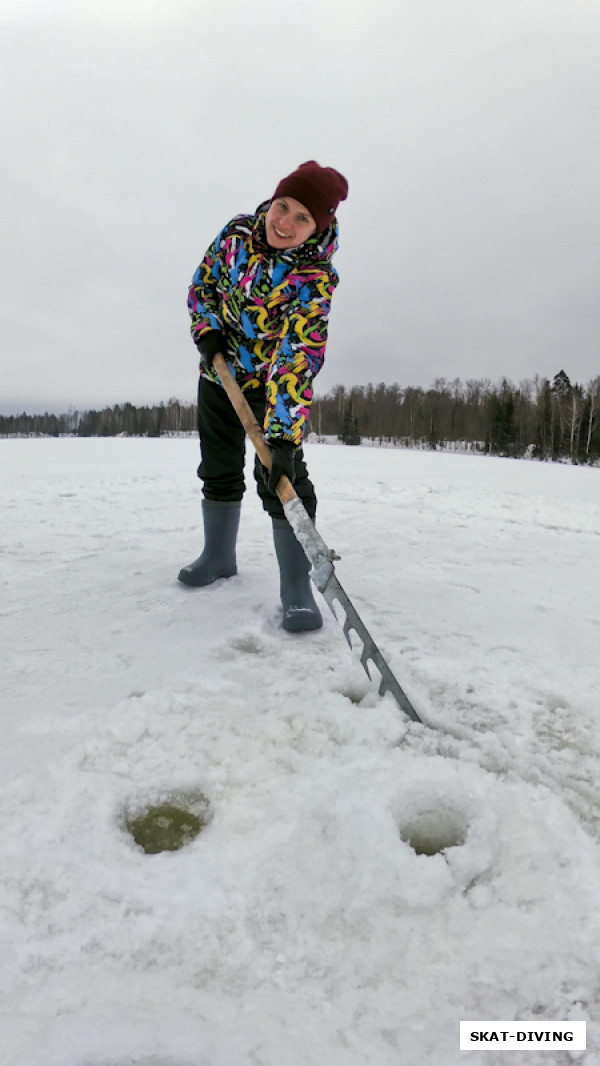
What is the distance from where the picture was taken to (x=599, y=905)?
903 mm

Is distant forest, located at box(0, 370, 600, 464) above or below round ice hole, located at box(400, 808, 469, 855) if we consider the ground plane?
above

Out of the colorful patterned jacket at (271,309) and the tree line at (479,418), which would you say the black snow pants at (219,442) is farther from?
the tree line at (479,418)

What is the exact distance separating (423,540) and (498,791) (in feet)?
8.60

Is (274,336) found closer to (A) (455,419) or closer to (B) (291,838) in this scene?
(B) (291,838)

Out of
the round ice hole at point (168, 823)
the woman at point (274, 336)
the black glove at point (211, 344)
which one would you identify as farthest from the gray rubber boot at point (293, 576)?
the round ice hole at point (168, 823)

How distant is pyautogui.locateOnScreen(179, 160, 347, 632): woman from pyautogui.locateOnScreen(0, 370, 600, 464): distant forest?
40.6 meters

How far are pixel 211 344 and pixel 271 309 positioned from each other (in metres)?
0.31

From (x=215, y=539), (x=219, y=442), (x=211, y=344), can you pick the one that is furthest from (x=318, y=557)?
(x=211, y=344)

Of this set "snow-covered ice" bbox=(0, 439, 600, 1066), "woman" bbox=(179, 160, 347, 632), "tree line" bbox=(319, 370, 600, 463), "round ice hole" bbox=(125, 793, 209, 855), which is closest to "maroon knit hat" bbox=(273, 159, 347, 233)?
"woman" bbox=(179, 160, 347, 632)

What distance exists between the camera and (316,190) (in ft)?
6.75

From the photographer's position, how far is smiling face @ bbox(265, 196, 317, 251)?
6.72ft

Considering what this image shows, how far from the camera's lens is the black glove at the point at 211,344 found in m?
2.34

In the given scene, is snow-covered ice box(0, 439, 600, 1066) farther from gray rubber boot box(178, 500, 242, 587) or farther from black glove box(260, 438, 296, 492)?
black glove box(260, 438, 296, 492)

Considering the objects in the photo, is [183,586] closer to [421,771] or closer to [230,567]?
[230,567]
